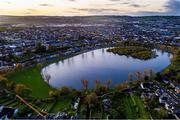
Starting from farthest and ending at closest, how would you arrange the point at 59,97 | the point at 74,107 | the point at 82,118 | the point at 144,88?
the point at 144,88, the point at 59,97, the point at 74,107, the point at 82,118

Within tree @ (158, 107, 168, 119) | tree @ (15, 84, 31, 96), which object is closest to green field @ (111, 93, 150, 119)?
tree @ (158, 107, 168, 119)

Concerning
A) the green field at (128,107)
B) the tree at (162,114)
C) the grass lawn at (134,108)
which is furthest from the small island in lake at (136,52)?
the tree at (162,114)

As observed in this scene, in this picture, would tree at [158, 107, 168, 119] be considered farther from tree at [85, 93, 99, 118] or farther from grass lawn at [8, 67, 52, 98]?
grass lawn at [8, 67, 52, 98]

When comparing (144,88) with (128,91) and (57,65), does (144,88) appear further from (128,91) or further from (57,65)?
(57,65)

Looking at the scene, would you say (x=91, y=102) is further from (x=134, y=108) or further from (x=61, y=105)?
(x=134, y=108)

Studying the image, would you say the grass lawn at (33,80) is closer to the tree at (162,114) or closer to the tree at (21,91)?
the tree at (21,91)

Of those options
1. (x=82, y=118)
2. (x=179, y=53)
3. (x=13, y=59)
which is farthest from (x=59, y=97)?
(x=179, y=53)
